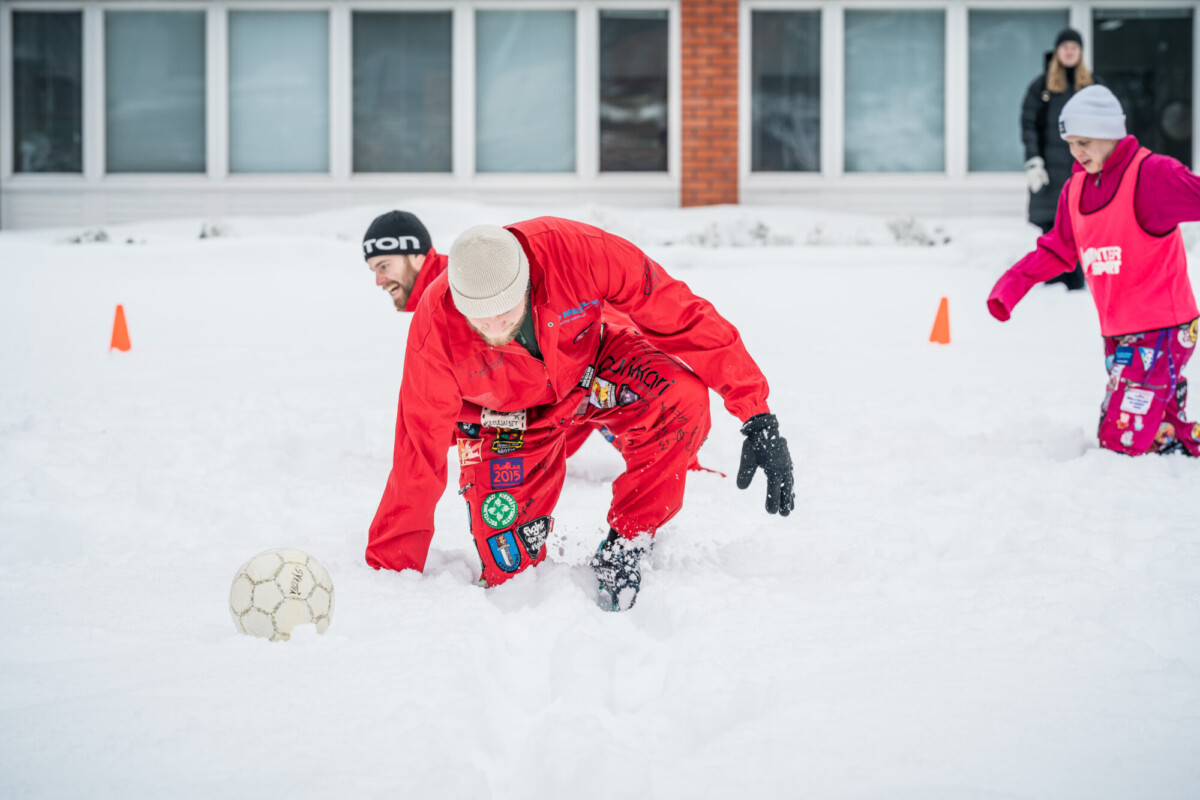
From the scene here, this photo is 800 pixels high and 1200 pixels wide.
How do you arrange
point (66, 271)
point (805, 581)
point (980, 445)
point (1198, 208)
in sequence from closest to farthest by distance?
point (805, 581), point (1198, 208), point (980, 445), point (66, 271)

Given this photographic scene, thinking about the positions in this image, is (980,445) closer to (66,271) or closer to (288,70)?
(66,271)

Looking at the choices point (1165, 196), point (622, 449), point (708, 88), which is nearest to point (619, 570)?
point (622, 449)

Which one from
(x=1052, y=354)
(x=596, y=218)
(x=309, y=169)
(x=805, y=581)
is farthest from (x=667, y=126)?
(x=805, y=581)

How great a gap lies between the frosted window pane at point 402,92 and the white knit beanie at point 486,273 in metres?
9.22

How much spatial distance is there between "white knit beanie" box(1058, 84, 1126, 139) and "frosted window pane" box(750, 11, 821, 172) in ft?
24.4

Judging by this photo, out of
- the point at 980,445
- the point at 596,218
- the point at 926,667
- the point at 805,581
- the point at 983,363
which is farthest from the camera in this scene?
the point at 596,218

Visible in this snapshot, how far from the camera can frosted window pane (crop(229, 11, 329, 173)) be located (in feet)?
36.4

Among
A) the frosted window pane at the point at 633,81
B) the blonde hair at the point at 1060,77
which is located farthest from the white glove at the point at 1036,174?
the frosted window pane at the point at 633,81

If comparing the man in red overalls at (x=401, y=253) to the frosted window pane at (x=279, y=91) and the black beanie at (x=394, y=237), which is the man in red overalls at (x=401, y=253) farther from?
the frosted window pane at (x=279, y=91)

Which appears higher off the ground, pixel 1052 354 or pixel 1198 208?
pixel 1198 208

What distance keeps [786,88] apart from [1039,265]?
7.56 metres

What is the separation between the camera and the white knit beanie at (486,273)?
2328 mm

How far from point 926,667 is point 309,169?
1037cm

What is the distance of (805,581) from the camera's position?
285 centimetres
